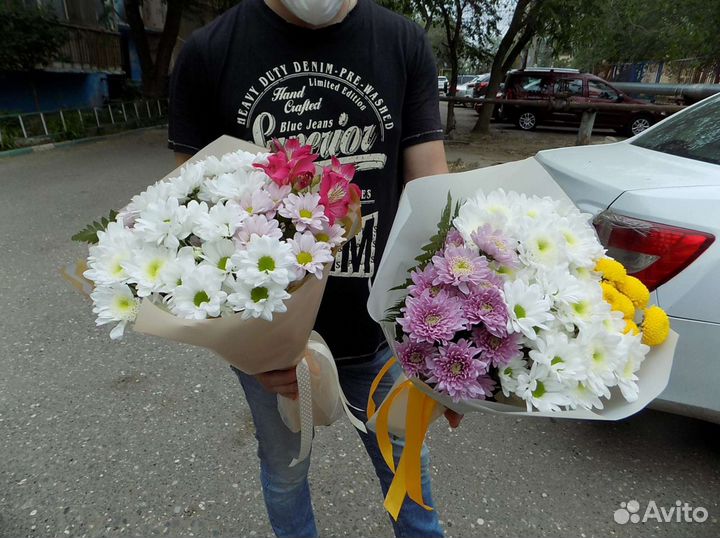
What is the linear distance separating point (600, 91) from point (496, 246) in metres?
16.4

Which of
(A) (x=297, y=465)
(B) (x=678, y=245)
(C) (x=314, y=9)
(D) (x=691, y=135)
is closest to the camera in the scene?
(C) (x=314, y=9)

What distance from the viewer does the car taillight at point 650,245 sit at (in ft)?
6.30

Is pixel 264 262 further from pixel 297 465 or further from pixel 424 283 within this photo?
pixel 297 465

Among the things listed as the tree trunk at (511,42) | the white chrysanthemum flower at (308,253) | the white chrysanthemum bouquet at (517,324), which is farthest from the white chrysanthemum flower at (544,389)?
the tree trunk at (511,42)

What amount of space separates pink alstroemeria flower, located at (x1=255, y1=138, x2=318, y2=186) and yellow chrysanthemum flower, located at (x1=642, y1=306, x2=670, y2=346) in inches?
28.9

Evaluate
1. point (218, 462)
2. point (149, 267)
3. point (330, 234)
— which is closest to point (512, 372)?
point (330, 234)

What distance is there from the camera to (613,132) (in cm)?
1552

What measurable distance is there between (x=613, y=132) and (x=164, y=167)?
12.8m

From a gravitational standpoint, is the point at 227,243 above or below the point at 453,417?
above

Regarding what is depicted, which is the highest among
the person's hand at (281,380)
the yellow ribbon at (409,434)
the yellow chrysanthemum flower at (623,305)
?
the yellow chrysanthemum flower at (623,305)

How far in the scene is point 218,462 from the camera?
7.55 feet

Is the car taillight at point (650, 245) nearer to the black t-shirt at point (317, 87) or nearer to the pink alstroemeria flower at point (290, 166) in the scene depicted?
the black t-shirt at point (317, 87)

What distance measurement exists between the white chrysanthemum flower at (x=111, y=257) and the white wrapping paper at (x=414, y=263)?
466mm

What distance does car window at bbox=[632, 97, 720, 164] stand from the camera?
237cm
